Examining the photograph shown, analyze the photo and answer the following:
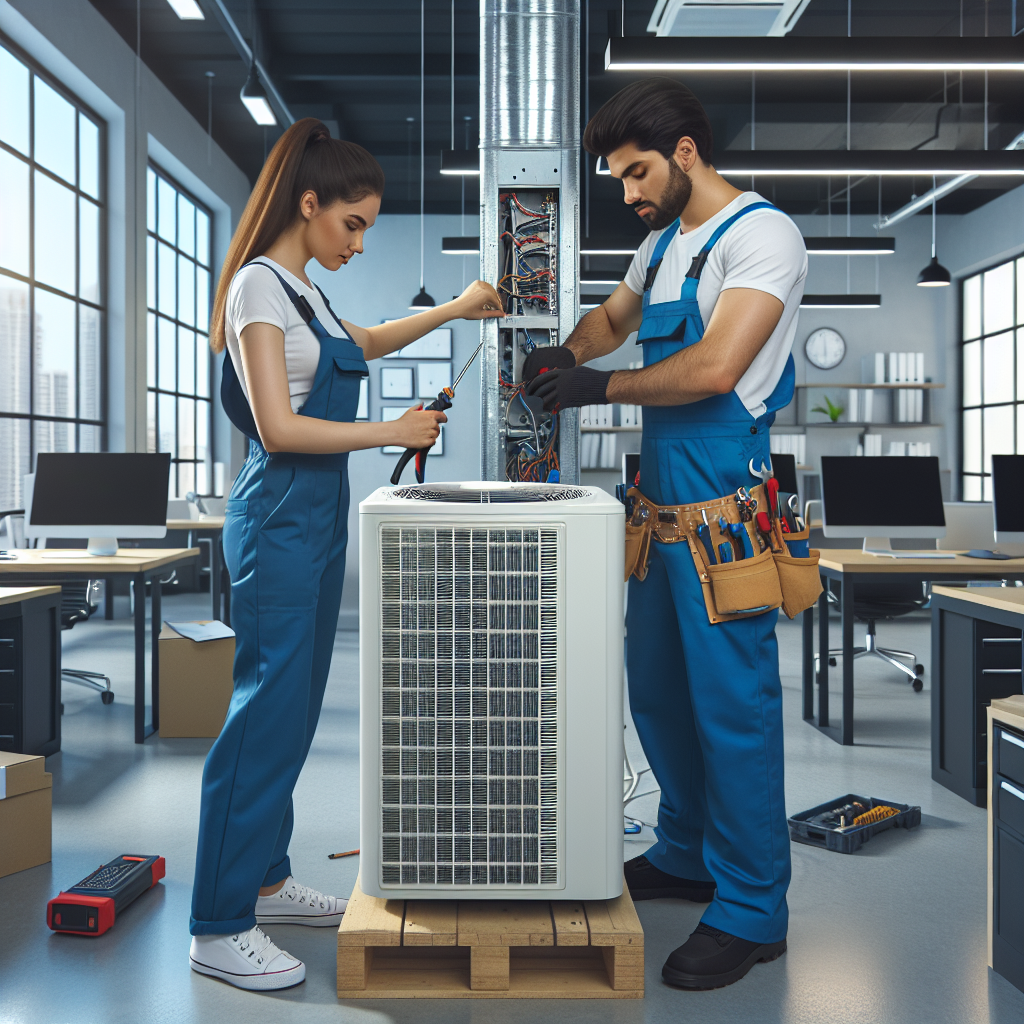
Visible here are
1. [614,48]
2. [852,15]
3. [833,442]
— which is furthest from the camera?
[833,442]

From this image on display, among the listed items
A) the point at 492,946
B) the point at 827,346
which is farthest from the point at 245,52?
the point at 492,946

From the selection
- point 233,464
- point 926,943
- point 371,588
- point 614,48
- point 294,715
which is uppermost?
point 614,48

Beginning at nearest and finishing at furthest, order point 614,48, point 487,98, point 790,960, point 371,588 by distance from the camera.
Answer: point 371,588, point 790,960, point 487,98, point 614,48

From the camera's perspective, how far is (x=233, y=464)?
32.9 feet

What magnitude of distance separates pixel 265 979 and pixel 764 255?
68.1 inches

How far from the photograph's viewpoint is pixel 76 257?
6.64m

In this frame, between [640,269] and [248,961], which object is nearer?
[248,961]

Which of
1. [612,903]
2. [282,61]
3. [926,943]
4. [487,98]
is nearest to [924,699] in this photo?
[926,943]

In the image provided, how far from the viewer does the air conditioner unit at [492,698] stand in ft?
5.54

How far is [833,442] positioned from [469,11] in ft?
18.5

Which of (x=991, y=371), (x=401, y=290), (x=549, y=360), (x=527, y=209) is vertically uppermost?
(x=401, y=290)

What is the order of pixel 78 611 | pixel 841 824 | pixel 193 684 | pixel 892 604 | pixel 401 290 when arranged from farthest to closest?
pixel 401 290, pixel 892 604, pixel 78 611, pixel 193 684, pixel 841 824

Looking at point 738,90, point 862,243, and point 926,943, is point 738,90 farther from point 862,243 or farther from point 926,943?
point 926,943

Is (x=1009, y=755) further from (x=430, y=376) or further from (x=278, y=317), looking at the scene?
(x=430, y=376)
